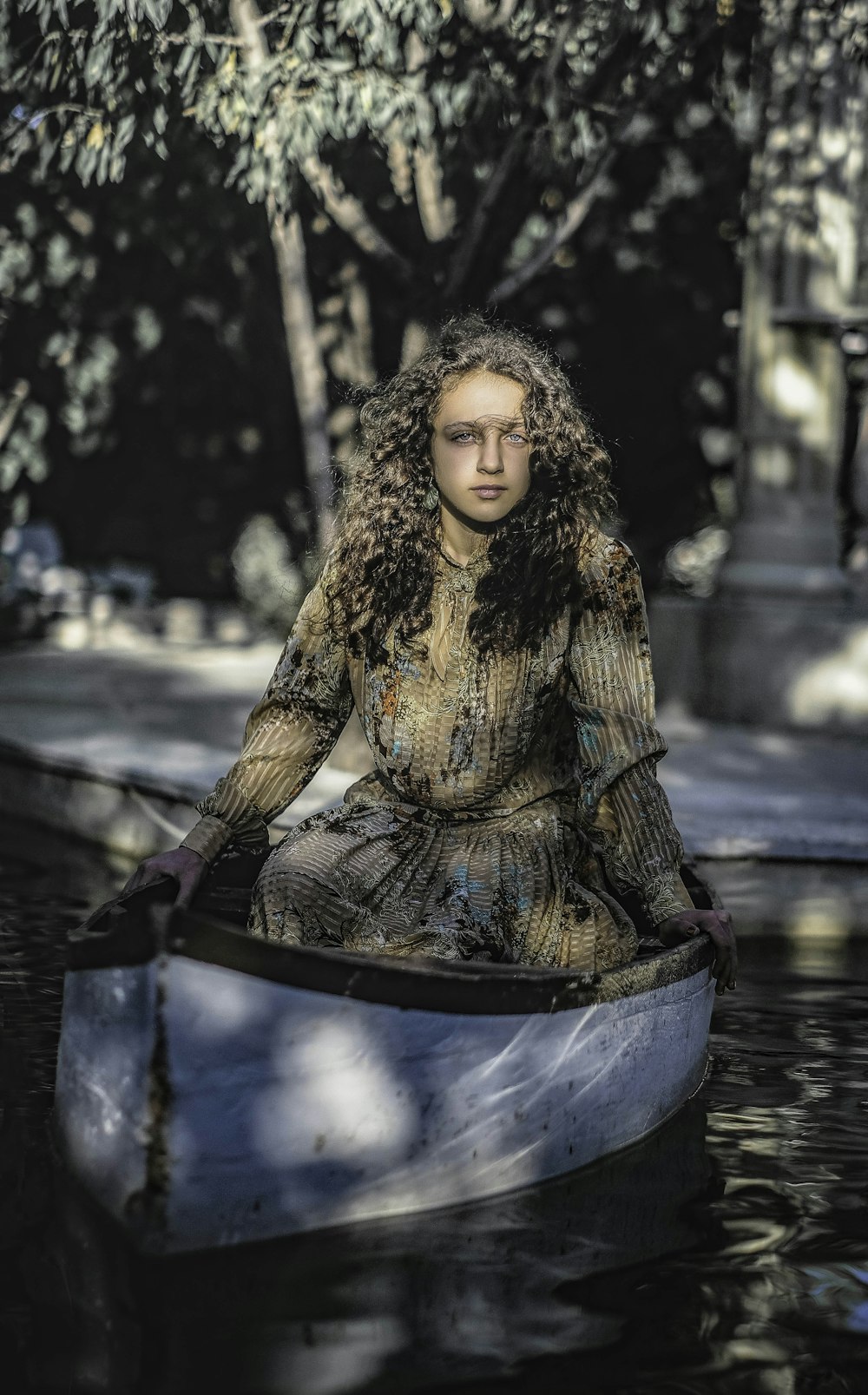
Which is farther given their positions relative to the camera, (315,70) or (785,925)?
(315,70)

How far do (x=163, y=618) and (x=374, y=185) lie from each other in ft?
20.0

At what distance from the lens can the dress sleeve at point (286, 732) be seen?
4727mm

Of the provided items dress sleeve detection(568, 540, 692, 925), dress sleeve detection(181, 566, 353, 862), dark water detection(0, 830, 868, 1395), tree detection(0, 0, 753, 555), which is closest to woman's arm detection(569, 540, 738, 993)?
dress sleeve detection(568, 540, 692, 925)

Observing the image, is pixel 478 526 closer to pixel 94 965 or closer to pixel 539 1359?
pixel 94 965

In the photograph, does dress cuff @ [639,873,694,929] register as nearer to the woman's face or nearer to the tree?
the woman's face

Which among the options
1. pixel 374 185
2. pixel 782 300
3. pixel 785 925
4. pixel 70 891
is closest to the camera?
pixel 785 925

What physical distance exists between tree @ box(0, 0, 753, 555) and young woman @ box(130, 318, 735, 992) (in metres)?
3.20

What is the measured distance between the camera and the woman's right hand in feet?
14.8

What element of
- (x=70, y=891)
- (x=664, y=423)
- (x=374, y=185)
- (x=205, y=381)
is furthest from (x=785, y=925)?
(x=205, y=381)

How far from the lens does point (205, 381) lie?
69.9 feet

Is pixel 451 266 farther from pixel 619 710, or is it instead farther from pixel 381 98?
pixel 619 710

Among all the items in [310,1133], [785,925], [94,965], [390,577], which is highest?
[390,577]

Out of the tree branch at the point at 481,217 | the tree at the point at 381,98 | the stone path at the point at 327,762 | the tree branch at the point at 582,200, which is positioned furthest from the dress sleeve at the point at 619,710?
the tree branch at the point at 481,217

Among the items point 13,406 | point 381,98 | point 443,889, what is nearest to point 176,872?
point 443,889
